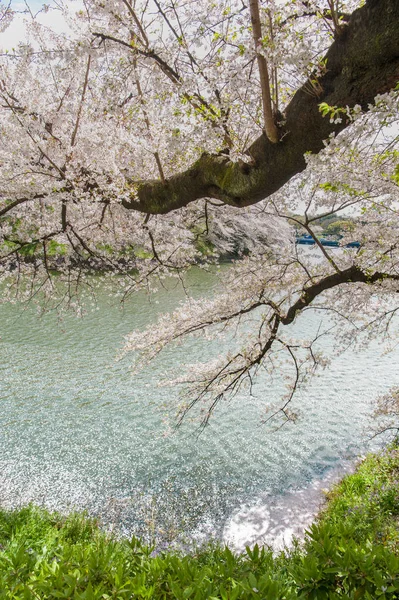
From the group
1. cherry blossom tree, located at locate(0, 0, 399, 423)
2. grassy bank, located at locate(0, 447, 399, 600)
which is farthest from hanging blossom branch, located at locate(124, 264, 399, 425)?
grassy bank, located at locate(0, 447, 399, 600)

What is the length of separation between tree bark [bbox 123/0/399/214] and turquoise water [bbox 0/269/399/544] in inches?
175

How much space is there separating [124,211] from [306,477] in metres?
5.58

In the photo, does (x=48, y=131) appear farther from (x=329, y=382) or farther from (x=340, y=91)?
(x=329, y=382)

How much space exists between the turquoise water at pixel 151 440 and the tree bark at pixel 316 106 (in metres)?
4.46

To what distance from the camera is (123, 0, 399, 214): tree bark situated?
73.5 inches

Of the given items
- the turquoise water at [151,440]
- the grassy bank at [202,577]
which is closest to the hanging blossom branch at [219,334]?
the turquoise water at [151,440]

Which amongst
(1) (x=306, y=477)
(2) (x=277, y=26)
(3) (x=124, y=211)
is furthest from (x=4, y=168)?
(1) (x=306, y=477)

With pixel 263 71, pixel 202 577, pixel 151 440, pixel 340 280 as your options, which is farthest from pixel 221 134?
pixel 151 440

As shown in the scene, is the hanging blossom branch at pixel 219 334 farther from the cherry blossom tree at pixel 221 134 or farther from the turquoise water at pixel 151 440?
the turquoise water at pixel 151 440

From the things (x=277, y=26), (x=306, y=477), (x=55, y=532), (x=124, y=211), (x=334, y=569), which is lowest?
(x=306, y=477)

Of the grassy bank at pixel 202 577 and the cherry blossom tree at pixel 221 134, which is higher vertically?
the cherry blossom tree at pixel 221 134

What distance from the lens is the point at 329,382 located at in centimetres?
995

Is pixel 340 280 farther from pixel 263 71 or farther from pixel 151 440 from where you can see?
pixel 151 440

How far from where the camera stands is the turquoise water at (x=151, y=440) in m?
5.58
